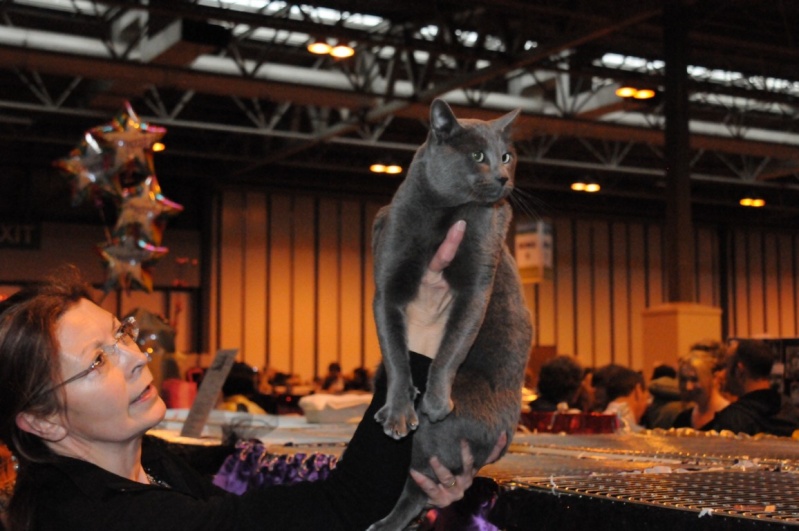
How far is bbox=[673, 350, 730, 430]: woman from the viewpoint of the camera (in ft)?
14.4

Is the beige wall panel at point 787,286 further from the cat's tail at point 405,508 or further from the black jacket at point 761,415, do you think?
the cat's tail at point 405,508

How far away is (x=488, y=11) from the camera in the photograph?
9.67 m

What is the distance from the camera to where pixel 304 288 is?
1653 cm

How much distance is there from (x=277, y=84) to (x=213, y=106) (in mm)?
3138

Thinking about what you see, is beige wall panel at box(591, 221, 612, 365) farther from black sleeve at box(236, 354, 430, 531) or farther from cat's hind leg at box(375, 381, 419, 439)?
cat's hind leg at box(375, 381, 419, 439)

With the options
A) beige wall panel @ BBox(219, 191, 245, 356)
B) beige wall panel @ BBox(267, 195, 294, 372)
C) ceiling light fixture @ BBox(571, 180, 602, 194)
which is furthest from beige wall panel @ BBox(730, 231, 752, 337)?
beige wall panel @ BBox(219, 191, 245, 356)

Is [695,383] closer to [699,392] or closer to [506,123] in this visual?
[699,392]

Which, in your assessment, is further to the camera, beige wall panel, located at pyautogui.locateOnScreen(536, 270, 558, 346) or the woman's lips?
beige wall panel, located at pyautogui.locateOnScreen(536, 270, 558, 346)

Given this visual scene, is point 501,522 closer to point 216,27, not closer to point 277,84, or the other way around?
point 216,27

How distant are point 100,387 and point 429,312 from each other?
1.61 feet

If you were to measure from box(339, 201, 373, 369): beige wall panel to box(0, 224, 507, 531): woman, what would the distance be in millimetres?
15034

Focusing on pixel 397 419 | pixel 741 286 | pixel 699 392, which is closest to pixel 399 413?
pixel 397 419

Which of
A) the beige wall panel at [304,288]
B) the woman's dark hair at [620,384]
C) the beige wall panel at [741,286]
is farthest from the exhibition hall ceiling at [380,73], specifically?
the beige wall panel at [741,286]

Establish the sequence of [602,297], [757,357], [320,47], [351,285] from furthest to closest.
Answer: [602,297], [351,285], [320,47], [757,357]
